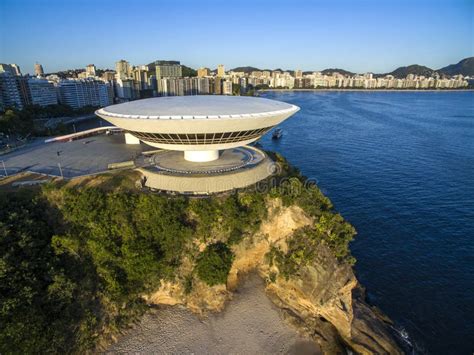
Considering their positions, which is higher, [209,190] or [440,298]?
[209,190]

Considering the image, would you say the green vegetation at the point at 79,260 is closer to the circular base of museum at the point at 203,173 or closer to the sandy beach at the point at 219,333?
the sandy beach at the point at 219,333

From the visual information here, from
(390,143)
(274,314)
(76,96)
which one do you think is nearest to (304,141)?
(390,143)

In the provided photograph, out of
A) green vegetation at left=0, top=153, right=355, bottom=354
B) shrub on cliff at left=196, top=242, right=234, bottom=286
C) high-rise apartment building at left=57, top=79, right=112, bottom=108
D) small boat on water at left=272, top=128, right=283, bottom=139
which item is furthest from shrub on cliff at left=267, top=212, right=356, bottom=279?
high-rise apartment building at left=57, top=79, right=112, bottom=108

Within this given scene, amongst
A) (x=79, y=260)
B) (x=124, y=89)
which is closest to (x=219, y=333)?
(x=79, y=260)

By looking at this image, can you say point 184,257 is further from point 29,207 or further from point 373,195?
point 373,195

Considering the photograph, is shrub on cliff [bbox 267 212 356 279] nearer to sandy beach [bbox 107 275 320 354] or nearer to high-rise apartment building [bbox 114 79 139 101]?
Answer: sandy beach [bbox 107 275 320 354]

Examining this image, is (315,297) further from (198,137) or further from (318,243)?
(198,137)
